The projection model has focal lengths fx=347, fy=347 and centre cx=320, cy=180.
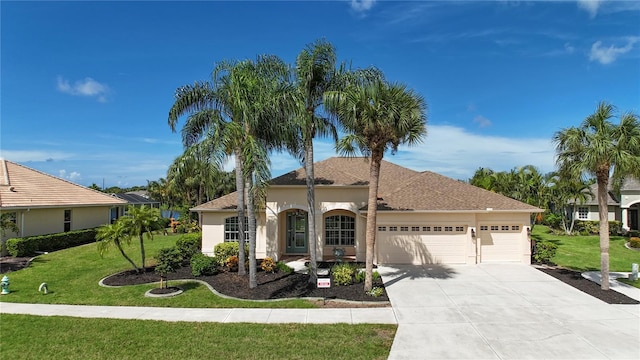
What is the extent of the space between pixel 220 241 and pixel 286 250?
3592 mm

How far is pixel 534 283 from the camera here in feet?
43.6

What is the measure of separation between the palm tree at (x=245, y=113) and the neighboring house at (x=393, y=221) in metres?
4.53

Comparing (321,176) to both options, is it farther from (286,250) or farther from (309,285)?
(309,285)

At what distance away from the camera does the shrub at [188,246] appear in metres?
17.5

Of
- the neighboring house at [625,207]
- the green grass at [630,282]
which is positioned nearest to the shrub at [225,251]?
the green grass at [630,282]

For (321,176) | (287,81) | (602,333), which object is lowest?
(602,333)

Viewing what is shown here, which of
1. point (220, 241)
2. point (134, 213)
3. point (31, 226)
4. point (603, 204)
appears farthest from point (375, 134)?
point (31, 226)

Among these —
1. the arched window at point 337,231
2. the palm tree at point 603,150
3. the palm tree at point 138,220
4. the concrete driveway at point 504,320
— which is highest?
the palm tree at point 603,150

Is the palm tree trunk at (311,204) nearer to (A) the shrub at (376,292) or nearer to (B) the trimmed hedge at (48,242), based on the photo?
(A) the shrub at (376,292)

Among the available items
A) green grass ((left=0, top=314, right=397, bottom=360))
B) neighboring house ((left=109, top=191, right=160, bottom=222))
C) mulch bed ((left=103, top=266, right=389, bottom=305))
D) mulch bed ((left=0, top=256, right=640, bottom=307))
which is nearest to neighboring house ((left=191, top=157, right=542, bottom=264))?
mulch bed ((left=0, top=256, right=640, bottom=307))

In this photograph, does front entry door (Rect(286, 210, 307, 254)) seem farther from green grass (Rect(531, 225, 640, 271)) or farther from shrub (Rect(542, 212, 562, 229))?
shrub (Rect(542, 212, 562, 229))

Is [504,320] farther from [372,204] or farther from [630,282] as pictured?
[630,282]

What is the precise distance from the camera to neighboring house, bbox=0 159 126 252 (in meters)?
20.1

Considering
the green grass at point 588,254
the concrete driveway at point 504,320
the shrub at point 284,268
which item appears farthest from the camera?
the green grass at point 588,254
